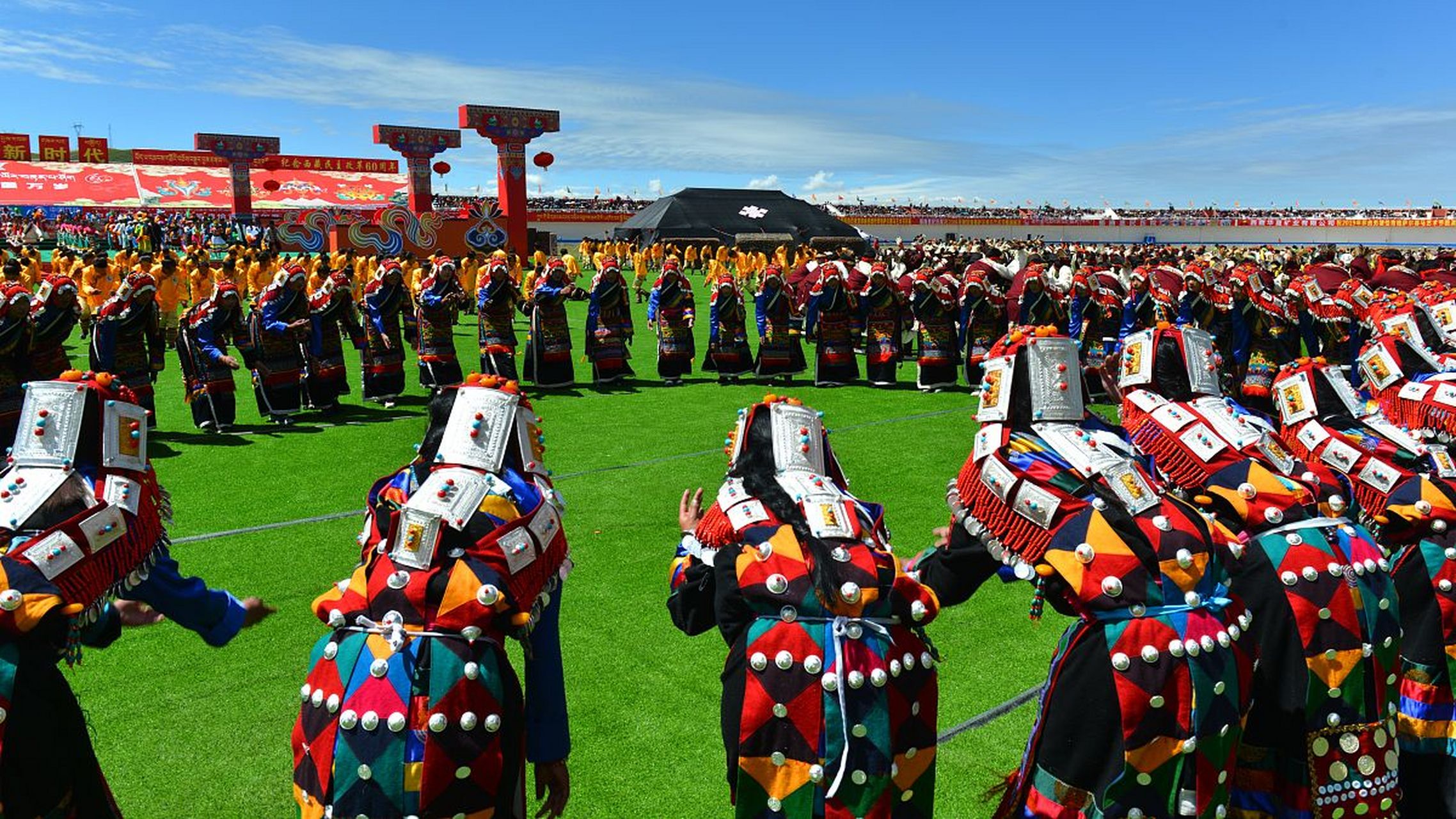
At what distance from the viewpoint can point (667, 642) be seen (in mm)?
4629

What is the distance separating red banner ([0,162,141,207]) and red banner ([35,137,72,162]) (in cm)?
144

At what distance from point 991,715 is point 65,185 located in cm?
5852

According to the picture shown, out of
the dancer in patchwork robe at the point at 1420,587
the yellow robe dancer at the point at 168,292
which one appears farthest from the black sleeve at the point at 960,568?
the yellow robe dancer at the point at 168,292

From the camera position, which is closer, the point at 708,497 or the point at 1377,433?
the point at 1377,433

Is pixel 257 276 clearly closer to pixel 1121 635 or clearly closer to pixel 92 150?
pixel 1121 635

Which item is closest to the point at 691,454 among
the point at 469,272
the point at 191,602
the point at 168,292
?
the point at 191,602

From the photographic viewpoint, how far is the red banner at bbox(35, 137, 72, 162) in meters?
54.9

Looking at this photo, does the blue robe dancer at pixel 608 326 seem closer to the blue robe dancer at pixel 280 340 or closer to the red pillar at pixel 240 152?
the blue robe dancer at pixel 280 340

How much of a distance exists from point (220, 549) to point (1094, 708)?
17.2 ft

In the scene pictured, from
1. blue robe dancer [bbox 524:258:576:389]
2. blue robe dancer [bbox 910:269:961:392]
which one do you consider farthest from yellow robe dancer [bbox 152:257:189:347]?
blue robe dancer [bbox 910:269:961:392]

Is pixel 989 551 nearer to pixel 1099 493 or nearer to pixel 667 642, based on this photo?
pixel 1099 493

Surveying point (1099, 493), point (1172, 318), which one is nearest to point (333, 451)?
point (1099, 493)

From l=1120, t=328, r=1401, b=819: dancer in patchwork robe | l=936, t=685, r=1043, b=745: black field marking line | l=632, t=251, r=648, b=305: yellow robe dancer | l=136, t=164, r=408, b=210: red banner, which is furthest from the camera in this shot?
l=136, t=164, r=408, b=210: red banner

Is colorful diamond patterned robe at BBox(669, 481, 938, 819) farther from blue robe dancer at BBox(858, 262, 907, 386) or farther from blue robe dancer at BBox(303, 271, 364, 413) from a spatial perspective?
blue robe dancer at BBox(858, 262, 907, 386)
